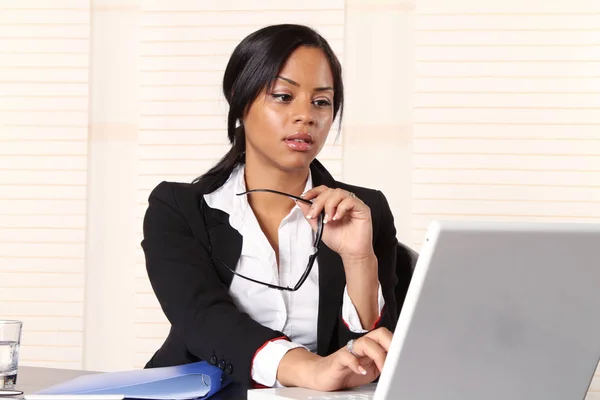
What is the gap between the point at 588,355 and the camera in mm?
1099

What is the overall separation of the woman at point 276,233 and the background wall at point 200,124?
1.43 meters

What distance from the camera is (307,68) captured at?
→ 197 cm

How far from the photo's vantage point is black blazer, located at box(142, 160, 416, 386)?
5.14 ft

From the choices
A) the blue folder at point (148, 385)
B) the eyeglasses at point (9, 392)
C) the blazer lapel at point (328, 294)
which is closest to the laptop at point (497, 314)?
the blue folder at point (148, 385)

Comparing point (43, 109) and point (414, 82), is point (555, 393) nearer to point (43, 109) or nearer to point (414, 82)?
point (414, 82)

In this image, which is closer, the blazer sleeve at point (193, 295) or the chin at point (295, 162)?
the blazer sleeve at point (193, 295)

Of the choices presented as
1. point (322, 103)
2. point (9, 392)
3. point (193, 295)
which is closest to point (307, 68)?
point (322, 103)

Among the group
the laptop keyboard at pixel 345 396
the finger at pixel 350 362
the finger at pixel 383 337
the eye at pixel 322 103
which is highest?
the eye at pixel 322 103

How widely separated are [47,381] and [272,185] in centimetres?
80

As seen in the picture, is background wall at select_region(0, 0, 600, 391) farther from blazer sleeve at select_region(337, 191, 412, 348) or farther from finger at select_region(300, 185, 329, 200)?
finger at select_region(300, 185, 329, 200)

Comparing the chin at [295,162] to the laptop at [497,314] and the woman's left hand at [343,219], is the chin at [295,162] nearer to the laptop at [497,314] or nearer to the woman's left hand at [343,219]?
the woman's left hand at [343,219]

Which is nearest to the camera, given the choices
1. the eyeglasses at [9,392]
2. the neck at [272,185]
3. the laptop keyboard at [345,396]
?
the laptop keyboard at [345,396]

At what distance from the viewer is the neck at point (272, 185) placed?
209cm

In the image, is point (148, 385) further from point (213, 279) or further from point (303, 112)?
point (303, 112)
